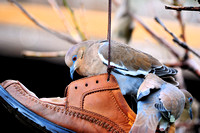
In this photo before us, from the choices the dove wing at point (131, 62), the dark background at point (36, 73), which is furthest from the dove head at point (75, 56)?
the dark background at point (36, 73)

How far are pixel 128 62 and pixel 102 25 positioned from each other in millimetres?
2426

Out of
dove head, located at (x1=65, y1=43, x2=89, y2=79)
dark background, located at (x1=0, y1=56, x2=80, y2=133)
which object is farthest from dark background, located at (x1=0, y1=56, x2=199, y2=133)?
dove head, located at (x1=65, y1=43, x2=89, y2=79)

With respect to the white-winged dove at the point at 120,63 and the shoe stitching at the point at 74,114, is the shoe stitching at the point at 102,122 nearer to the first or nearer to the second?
the shoe stitching at the point at 74,114

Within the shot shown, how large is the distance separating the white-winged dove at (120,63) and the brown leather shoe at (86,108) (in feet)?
0.51

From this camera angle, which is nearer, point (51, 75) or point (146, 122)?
point (146, 122)

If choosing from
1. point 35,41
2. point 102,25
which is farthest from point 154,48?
point 35,41

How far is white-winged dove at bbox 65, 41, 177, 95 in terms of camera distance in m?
1.46

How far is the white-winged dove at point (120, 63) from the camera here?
4.81 ft

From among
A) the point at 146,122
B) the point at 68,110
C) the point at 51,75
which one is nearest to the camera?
the point at 146,122

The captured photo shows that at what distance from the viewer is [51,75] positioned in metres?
3.62

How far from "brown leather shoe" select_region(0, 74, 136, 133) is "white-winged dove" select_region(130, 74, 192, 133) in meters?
0.09

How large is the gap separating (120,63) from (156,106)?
→ 0.34 meters

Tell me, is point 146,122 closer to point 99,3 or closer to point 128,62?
point 128,62

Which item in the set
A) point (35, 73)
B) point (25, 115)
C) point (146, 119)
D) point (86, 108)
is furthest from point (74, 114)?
point (35, 73)
